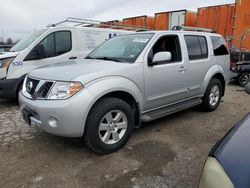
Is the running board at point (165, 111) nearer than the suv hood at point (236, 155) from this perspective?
No

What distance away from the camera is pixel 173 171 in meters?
2.81

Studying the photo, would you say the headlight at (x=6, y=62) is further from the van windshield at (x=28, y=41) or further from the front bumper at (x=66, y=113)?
the front bumper at (x=66, y=113)

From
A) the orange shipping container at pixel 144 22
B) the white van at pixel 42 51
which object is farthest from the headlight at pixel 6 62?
the orange shipping container at pixel 144 22

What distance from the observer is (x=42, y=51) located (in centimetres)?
575

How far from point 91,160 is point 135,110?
0.99 metres

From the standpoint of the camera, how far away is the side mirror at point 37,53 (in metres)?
5.62

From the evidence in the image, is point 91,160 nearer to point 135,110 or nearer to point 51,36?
point 135,110

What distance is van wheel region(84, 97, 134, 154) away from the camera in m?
2.96

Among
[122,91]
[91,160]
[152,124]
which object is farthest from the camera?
[152,124]

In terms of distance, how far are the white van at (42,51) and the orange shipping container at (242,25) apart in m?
5.70

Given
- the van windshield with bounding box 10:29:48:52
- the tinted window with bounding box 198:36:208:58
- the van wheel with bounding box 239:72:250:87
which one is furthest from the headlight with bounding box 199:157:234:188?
the van wheel with bounding box 239:72:250:87

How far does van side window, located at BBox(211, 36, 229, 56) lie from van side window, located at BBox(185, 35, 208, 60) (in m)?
0.35

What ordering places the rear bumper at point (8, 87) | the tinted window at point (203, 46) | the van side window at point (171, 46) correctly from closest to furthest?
the van side window at point (171, 46), the tinted window at point (203, 46), the rear bumper at point (8, 87)

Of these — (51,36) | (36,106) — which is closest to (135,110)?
(36,106)
